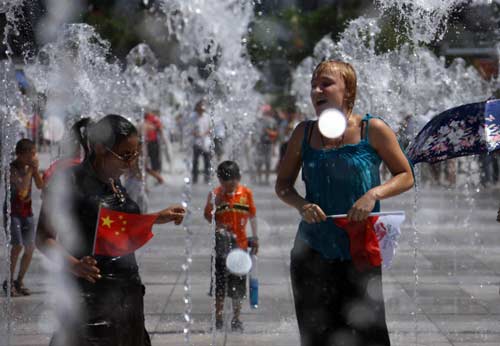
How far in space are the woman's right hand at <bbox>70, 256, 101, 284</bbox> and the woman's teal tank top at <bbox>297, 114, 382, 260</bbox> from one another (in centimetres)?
89

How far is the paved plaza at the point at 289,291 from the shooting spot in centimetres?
616

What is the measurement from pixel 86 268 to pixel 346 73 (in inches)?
51.6

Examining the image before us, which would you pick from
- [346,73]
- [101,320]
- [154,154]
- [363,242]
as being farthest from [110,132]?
[154,154]

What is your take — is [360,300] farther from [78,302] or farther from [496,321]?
[496,321]

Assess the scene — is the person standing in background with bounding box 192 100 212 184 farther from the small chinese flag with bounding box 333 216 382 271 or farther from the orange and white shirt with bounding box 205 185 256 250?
the small chinese flag with bounding box 333 216 382 271

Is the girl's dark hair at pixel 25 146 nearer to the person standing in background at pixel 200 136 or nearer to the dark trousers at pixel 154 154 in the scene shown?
the person standing in background at pixel 200 136

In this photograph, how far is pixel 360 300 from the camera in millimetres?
3758

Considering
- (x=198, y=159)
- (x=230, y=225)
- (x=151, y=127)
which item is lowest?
(x=230, y=225)

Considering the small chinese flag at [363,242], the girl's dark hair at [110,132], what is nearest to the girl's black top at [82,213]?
the girl's dark hair at [110,132]

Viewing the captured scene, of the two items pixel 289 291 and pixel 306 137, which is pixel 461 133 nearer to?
pixel 306 137

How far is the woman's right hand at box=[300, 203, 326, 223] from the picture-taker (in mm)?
3672

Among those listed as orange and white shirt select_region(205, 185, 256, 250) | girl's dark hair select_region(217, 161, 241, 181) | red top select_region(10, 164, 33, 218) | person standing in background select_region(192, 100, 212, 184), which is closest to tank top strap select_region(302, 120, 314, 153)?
girl's dark hair select_region(217, 161, 241, 181)

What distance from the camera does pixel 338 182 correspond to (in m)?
3.77

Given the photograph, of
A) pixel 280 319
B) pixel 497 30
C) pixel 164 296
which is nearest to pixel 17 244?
pixel 164 296
